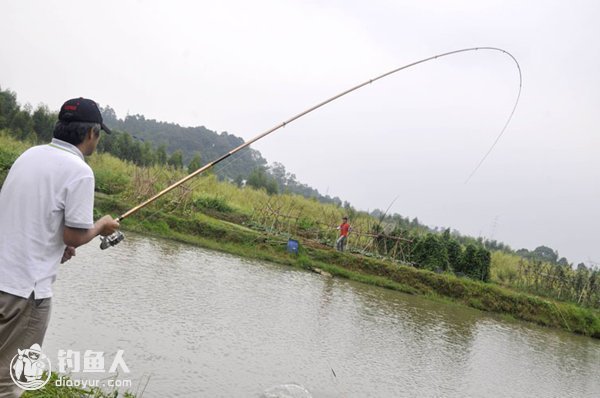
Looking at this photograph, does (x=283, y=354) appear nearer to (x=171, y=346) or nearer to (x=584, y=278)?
(x=171, y=346)

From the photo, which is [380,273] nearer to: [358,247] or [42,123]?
[358,247]

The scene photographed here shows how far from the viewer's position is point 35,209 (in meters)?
2.23

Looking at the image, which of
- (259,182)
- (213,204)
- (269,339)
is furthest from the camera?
(259,182)

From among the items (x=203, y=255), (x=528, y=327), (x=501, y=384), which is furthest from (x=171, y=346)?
(x=528, y=327)

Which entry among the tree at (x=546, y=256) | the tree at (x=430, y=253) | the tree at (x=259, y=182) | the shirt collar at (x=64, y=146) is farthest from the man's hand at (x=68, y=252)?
the tree at (x=259, y=182)

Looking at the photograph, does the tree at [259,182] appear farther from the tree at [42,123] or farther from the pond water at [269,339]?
the pond water at [269,339]

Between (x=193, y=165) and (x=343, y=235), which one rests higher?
(x=193, y=165)

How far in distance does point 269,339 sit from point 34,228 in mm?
5302

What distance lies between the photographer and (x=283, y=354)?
662 cm

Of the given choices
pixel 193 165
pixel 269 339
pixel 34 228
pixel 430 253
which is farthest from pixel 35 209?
pixel 193 165

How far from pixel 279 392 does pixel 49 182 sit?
3600 millimetres

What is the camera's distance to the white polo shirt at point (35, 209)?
2219mm

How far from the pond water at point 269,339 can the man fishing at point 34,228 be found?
256cm

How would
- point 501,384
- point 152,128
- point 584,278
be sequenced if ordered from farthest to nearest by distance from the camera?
1. point 152,128
2. point 584,278
3. point 501,384
